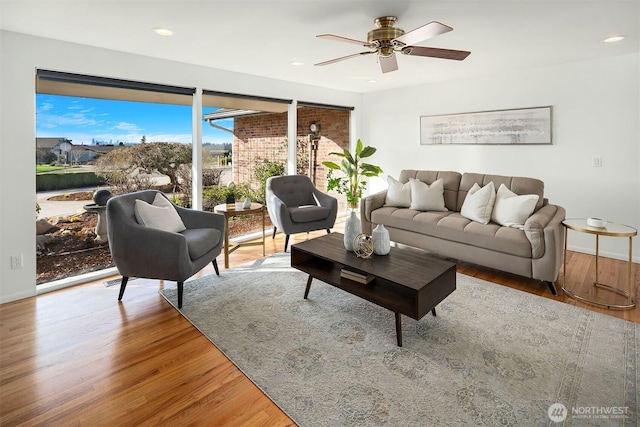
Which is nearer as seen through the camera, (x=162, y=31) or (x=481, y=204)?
(x=162, y=31)

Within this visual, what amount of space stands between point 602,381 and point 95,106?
4650 millimetres

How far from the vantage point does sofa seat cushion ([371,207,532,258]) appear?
10.7 feet

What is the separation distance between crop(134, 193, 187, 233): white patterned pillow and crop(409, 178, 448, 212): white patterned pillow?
108 inches

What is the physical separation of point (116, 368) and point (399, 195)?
3540 mm

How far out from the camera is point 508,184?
3889 mm

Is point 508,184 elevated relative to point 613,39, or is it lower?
lower

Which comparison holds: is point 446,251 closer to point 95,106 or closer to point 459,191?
point 459,191

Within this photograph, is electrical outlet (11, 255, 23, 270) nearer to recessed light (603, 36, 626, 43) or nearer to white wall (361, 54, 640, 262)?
white wall (361, 54, 640, 262)

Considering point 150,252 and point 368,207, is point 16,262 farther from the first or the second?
point 368,207

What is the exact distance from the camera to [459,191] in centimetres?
437

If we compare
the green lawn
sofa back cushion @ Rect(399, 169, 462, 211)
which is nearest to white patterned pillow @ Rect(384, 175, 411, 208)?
sofa back cushion @ Rect(399, 169, 462, 211)

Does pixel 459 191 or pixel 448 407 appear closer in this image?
pixel 448 407

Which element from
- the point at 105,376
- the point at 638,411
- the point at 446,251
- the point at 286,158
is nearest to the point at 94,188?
the point at 105,376

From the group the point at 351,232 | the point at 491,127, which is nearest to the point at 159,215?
the point at 351,232
